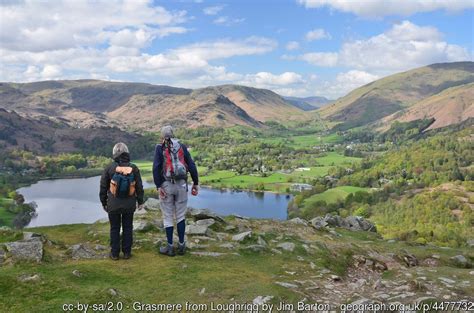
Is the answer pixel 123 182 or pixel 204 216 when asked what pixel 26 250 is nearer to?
pixel 123 182

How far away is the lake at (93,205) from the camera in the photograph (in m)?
134

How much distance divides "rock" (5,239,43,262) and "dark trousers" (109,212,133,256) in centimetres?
233

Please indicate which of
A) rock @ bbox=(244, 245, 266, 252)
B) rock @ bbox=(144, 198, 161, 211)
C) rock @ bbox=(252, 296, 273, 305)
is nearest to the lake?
rock @ bbox=(144, 198, 161, 211)

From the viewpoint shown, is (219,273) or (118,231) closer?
(219,273)

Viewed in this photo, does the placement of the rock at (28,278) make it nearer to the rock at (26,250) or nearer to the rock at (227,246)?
the rock at (26,250)

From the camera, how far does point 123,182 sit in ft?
46.9

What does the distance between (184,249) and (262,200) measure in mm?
167607

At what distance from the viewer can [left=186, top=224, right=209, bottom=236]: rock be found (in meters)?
19.5

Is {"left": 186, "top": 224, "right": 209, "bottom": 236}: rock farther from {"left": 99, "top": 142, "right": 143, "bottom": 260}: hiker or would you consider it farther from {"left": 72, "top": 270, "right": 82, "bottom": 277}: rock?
{"left": 72, "top": 270, "right": 82, "bottom": 277}: rock

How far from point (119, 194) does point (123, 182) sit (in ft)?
1.51

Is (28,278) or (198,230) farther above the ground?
(28,278)

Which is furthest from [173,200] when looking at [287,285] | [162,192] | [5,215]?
[5,215]

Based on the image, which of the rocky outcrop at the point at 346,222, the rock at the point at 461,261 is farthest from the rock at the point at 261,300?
the rocky outcrop at the point at 346,222

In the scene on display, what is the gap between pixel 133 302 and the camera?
10656mm
